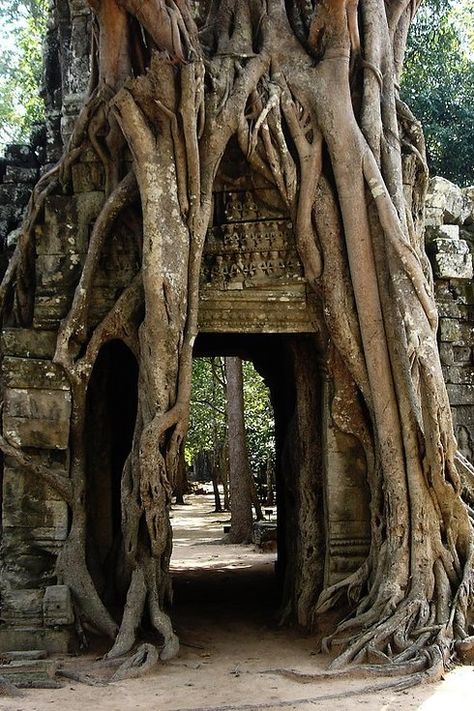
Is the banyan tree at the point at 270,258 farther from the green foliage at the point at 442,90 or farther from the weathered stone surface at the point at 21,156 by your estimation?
the green foliage at the point at 442,90

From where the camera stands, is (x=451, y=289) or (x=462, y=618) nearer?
(x=462, y=618)

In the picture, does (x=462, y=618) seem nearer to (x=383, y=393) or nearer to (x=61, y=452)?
(x=383, y=393)

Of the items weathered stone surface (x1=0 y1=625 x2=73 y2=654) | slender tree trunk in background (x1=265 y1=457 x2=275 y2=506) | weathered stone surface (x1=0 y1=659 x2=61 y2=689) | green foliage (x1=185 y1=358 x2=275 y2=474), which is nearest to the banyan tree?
weathered stone surface (x1=0 y1=625 x2=73 y2=654)

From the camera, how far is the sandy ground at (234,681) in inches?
165

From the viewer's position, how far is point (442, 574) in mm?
5152

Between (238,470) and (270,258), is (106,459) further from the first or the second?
(238,470)

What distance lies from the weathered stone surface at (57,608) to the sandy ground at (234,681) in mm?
265

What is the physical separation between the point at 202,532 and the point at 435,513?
9.02m

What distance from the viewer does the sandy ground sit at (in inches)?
165

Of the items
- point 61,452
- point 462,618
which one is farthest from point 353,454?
point 61,452

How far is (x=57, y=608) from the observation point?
5.31m

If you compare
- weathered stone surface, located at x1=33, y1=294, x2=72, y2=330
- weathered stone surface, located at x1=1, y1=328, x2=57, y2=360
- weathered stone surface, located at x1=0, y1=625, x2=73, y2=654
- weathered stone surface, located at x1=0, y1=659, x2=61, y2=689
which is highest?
weathered stone surface, located at x1=33, y1=294, x2=72, y2=330

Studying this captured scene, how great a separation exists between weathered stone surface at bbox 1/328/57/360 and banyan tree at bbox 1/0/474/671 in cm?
13

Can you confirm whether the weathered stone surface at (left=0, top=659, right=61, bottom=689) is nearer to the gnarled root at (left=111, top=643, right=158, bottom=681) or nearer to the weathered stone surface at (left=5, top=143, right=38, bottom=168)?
the gnarled root at (left=111, top=643, right=158, bottom=681)
